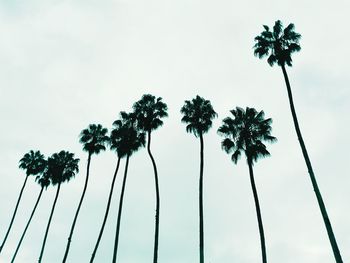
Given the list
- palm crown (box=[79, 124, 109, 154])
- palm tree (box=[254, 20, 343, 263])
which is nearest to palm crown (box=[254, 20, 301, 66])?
palm tree (box=[254, 20, 343, 263])

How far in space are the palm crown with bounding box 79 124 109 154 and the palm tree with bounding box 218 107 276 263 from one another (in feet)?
65.4

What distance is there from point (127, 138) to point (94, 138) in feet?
24.4

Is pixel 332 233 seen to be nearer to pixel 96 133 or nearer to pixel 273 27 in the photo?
pixel 273 27

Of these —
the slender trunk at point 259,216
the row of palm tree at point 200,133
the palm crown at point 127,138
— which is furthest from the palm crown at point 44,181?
the slender trunk at point 259,216

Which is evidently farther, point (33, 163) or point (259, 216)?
point (33, 163)

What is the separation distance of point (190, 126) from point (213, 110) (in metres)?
3.37

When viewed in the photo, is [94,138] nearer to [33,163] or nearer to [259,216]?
[33,163]

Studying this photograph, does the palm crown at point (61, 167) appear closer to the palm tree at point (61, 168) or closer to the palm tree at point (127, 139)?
the palm tree at point (61, 168)

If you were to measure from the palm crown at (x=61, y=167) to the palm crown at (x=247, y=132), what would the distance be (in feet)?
91.1

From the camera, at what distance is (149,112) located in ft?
136

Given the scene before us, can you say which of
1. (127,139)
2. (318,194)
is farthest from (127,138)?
(318,194)

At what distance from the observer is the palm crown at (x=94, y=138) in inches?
1823

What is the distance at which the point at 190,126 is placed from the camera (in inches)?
1486

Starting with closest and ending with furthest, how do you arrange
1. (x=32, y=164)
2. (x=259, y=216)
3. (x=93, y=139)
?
(x=259, y=216), (x=93, y=139), (x=32, y=164)
